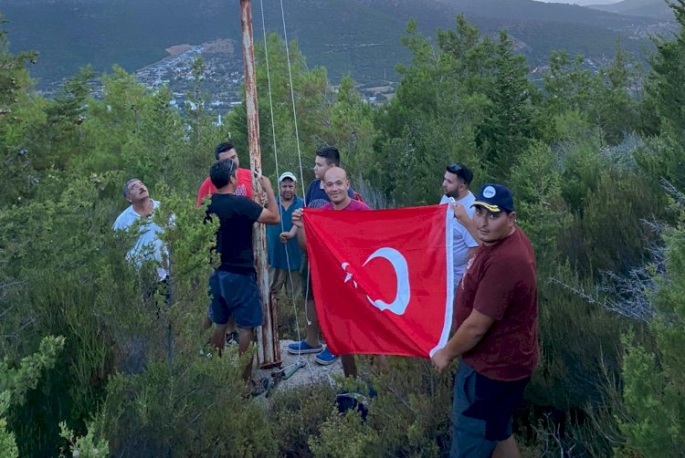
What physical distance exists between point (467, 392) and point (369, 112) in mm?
21945

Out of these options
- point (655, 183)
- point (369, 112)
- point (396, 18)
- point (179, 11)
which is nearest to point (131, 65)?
point (179, 11)

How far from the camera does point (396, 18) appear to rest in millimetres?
111062

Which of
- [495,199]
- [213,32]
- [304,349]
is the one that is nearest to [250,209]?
[304,349]

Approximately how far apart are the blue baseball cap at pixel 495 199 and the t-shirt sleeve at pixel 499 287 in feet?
0.92

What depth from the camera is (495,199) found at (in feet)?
11.5

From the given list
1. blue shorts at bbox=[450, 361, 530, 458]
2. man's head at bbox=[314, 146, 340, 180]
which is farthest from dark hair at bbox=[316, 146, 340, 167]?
blue shorts at bbox=[450, 361, 530, 458]

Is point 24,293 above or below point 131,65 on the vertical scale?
above

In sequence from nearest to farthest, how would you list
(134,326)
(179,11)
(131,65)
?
(134,326) → (131,65) → (179,11)

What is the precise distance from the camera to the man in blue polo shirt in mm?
6609

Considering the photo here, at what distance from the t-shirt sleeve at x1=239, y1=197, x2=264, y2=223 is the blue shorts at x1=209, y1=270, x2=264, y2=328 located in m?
0.53

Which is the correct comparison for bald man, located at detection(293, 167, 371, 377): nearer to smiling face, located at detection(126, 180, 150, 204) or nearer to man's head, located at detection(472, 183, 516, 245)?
smiling face, located at detection(126, 180, 150, 204)

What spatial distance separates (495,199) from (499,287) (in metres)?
0.47

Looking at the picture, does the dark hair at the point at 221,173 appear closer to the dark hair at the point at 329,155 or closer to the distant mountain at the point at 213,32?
the dark hair at the point at 329,155

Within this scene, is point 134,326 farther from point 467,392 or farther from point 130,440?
point 467,392
